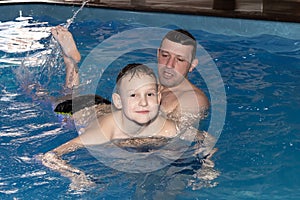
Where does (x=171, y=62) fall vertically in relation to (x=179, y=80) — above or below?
above

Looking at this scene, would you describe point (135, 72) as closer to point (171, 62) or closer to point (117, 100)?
point (117, 100)

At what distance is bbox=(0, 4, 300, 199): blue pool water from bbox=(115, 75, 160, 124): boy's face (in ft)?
1.10

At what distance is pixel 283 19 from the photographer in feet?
19.0

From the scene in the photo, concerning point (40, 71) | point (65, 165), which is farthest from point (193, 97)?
point (40, 71)

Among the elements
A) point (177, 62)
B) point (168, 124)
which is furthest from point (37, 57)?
point (168, 124)

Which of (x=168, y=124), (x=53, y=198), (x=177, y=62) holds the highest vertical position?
(x=177, y=62)

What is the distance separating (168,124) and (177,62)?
0.49 m

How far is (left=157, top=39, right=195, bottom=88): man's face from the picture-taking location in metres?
3.39

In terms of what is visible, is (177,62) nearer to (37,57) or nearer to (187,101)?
(187,101)

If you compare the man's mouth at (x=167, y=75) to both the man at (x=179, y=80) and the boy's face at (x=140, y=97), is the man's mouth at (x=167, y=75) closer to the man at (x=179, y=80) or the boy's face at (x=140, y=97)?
the man at (x=179, y=80)

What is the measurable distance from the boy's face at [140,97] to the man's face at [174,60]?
2.18ft

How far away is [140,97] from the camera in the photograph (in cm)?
271

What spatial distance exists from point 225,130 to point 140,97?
0.97 meters

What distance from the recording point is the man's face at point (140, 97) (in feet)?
8.90
